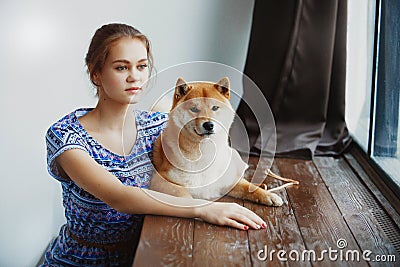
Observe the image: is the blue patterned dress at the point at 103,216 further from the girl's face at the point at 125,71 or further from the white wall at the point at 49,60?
the white wall at the point at 49,60

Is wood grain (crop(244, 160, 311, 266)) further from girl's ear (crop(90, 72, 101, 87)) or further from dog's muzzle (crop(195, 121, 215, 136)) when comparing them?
girl's ear (crop(90, 72, 101, 87))

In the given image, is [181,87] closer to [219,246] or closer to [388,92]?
[219,246]

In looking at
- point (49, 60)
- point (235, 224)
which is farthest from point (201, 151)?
point (49, 60)

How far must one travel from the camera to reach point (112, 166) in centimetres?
153

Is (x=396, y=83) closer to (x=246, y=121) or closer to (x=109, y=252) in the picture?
(x=246, y=121)

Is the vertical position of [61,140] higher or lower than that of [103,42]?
lower

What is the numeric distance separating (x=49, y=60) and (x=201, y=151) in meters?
0.80

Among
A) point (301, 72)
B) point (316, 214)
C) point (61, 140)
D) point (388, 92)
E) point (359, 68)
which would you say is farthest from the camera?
point (359, 68)

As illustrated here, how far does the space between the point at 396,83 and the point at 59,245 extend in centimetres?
113

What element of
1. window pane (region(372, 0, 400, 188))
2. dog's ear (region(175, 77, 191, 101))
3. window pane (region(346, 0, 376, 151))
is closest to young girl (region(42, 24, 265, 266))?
dog's ear (region(175, 77, 191, 101))

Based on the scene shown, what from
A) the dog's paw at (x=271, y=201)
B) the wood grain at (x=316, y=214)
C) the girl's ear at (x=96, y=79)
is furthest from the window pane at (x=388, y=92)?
the girl's ear at (x=96, y=79)

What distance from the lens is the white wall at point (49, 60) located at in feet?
6.01

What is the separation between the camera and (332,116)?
2268 millimetres

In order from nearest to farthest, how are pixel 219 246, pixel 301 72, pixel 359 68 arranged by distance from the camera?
pixel 219 246, pixel 301 72, pixel 359 68
